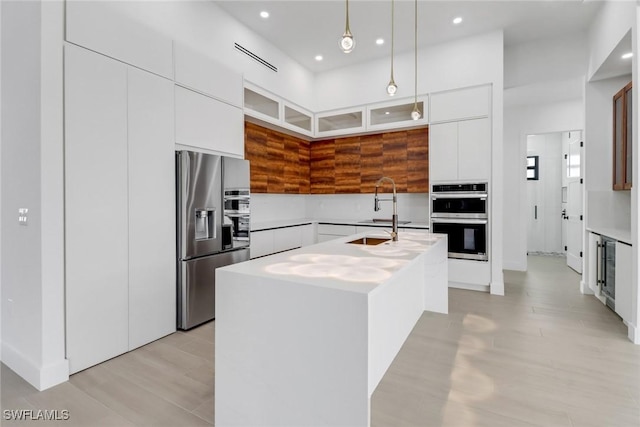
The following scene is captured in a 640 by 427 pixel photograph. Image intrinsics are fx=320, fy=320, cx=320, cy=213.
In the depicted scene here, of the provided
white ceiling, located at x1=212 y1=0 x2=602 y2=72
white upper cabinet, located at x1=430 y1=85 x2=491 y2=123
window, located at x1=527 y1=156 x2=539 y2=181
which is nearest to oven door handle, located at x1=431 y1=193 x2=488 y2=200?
white upper cabinet, located at x1=430 y1=85 x2=491 y2=123

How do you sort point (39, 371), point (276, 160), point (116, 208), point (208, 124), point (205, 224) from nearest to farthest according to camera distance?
1. point (39, 371)
2. point (116, 208)
3. point (205, 224)
4. point (208, 124)
5. point (276, 160)

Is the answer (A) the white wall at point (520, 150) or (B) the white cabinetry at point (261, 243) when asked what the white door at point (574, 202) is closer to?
(A) the white wall at point (520, 150)

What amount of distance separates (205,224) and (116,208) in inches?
32.8

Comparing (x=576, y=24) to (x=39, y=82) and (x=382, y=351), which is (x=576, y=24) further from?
(x=39, y=82)

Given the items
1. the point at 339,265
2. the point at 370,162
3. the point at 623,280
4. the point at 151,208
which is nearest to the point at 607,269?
the point at 623,280

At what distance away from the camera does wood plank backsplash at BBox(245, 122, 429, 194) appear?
4402mm

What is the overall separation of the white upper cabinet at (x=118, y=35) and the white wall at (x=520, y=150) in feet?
18.2

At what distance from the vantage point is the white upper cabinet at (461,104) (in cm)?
410

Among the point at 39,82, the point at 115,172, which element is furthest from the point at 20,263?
the point at 39,82

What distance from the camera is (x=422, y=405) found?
1873 mm

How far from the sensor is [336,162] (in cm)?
529

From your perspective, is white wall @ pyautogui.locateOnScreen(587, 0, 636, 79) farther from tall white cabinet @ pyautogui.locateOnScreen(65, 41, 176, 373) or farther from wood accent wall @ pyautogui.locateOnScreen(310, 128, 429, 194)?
tall white cabinet @ pyautogui.locateOnScreen(65, 41, 176, 373)
